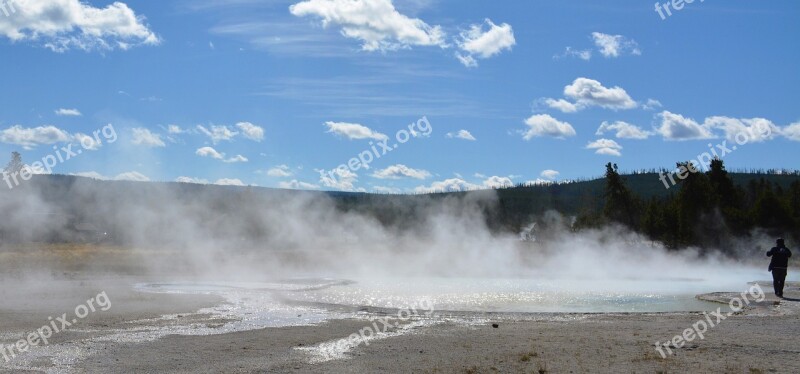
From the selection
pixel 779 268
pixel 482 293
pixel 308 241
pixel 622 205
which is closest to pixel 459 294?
pixel 482 293

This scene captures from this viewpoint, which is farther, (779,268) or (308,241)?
(308,241)

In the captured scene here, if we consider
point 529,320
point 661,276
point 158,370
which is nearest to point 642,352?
point 529,320

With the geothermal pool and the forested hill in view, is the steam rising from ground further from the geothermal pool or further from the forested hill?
the geothermal pool

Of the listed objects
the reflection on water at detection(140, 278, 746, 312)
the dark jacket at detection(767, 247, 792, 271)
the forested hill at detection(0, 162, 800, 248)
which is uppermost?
the forested hill at detection(0, 162, 800, 248)

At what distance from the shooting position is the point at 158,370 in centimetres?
1141

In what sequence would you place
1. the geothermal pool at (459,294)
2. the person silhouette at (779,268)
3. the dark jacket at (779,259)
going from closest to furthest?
the geothermal pool at (459,294) → the person silhouette at (779,268) → the dark jacket at (779,259)

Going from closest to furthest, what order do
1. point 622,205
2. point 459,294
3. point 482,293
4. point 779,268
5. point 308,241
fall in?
point 779,268
point 459,294
point 482,293
point 308,241
point 622,205

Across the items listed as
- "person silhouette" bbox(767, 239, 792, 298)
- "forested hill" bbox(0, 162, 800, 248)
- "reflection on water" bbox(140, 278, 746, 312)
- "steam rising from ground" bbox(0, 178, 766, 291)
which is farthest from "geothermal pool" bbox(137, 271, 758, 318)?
"forested hill" bbox(0, 162, 800, 248)

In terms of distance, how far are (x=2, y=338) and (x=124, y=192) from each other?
54275 millimetres

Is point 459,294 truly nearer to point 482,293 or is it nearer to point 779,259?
point 482,293

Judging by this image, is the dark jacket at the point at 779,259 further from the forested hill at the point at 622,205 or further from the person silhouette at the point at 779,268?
the forested hill at the point at 622,205

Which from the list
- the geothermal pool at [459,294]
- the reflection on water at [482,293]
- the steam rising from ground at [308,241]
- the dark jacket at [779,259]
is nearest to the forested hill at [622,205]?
the steam rising from ground at [308,241]

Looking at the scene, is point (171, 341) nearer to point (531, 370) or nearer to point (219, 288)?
point (531, 370)

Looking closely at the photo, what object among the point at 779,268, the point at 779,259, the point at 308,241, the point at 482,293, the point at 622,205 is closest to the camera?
the point at 779,268
